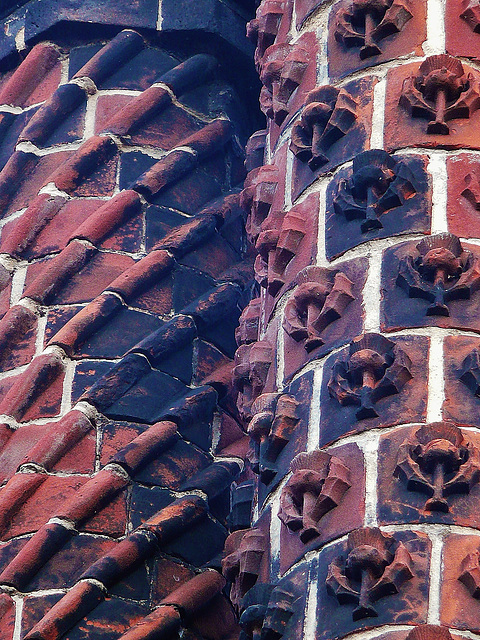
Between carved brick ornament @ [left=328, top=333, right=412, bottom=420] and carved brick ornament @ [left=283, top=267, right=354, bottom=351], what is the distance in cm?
18

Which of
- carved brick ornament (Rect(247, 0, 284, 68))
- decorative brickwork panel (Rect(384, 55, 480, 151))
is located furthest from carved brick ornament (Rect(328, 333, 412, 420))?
carved brick ornament (Rect(247, 0, 284, 68))

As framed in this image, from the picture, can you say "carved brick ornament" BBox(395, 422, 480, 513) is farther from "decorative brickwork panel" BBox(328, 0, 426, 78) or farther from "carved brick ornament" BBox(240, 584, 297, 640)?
"decorative brickwork panel" BBox(328, 0, 426, 78)

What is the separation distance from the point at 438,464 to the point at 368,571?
0.88ft

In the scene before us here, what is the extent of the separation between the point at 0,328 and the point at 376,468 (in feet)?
6.21

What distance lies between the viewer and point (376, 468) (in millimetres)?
3752

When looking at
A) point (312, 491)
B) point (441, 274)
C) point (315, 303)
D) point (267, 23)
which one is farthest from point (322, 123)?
point (312, 491)

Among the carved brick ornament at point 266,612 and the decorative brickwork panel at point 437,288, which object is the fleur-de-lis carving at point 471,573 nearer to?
the carved brick ornament at point 266,612

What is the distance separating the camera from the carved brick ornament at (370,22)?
4.53 metres

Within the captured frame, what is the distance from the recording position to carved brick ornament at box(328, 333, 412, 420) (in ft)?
12.6

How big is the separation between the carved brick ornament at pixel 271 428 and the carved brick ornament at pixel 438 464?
1.37 feet

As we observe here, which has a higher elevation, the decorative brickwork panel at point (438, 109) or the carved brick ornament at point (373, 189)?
the decorative brickwork panel at point (438, 109)

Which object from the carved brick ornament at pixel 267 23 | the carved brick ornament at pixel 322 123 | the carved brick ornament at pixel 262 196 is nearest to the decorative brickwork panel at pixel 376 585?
the carved brick ornament at pixel 322 123

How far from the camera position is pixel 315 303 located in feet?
13.6

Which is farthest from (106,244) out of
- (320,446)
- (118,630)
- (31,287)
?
(320,446)
